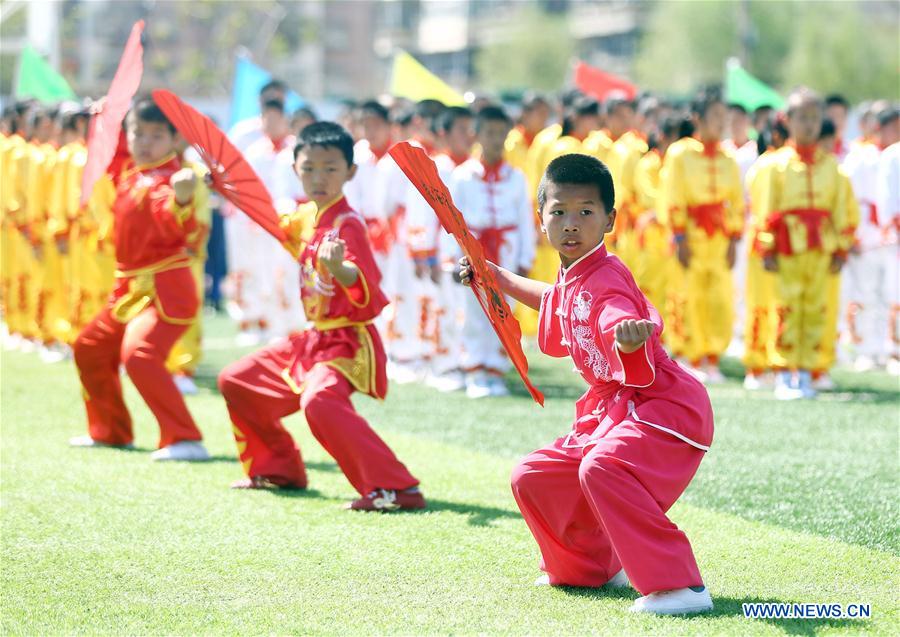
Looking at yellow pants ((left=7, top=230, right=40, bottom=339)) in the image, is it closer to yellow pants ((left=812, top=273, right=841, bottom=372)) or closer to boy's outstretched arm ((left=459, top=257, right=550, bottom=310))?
yellow pants ((left=812, top=273, right=841, bottom=372))

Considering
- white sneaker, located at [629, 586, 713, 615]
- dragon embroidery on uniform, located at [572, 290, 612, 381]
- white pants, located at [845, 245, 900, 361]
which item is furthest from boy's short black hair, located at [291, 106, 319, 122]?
white sneaker, located at [629, 586, 713, 615]

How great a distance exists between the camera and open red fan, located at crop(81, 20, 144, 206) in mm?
7320

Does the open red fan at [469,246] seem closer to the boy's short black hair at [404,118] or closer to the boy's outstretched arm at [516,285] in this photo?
the boy's outstretched arm at [516,285]

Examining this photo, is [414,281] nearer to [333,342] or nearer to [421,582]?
[333,342]

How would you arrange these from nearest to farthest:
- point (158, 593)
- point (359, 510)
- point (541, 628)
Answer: point (541, 628) → point (158, 593) → point (359, 510)

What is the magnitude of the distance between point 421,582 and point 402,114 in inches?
352

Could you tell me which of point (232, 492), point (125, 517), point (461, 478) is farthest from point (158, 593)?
point (461, 478)

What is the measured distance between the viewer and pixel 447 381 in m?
11.3

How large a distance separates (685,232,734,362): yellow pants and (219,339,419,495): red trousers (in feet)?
17.1

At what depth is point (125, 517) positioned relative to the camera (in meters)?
6.29

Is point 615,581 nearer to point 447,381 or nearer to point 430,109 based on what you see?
point 447,381

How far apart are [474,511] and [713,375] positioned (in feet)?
17.6

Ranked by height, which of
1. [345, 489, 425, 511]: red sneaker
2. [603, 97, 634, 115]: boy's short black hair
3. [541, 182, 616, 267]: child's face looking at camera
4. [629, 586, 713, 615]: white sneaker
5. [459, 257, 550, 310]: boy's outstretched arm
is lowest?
[345, 489, 425, 511]: red sneaker

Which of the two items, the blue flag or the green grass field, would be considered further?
the blue flag
